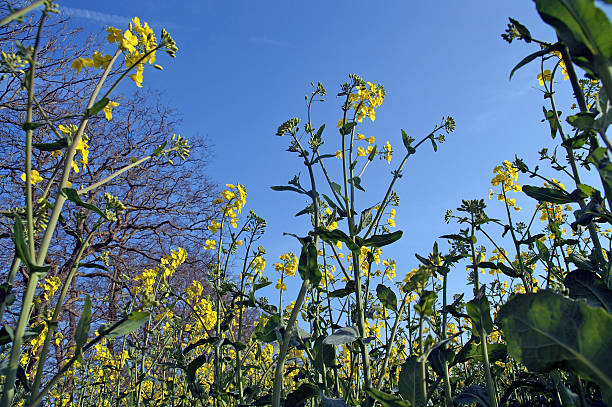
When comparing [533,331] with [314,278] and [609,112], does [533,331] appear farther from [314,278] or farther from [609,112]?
[314,278]

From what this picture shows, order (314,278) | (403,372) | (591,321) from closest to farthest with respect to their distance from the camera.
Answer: (591,321) < (403,372) < (314,278)

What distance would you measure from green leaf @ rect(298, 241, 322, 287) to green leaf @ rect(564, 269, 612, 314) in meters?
0.71

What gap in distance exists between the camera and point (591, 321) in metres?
0.64

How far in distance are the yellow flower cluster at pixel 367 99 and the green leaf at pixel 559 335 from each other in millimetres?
2063

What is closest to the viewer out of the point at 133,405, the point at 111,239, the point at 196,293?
the point at 133,405

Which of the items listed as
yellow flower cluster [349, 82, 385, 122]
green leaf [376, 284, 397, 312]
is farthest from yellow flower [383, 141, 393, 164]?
green leaf [376, 284, 397, 312]

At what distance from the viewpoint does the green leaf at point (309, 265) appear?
125 centimetres

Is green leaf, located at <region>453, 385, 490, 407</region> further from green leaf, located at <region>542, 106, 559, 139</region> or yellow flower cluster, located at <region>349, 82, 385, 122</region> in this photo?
yellow flower cluster, located at <region>349, 82, 385, 122</region>

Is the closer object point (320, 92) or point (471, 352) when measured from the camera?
point (471, 352)

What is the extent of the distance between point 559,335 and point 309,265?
73 centimetres

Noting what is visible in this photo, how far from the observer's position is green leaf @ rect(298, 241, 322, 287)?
49.4 inches

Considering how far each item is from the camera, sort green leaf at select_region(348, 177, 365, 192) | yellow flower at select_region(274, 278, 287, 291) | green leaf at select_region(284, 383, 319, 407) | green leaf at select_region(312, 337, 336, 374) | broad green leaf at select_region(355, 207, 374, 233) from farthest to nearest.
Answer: yellow flower at select_region(274, 278, 287, 291)
green leaf at select_region(348, 177, 365, 192)
broad green leaf at select_region(355, 207, 374, 233)
green leaf at select_region(312, 337, 336, 374)
green leaf at select_region(284, 383, 319, 407)

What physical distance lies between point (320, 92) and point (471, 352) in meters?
1.86

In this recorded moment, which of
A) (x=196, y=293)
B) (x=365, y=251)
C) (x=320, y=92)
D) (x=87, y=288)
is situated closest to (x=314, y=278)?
(x=365, y=251)
